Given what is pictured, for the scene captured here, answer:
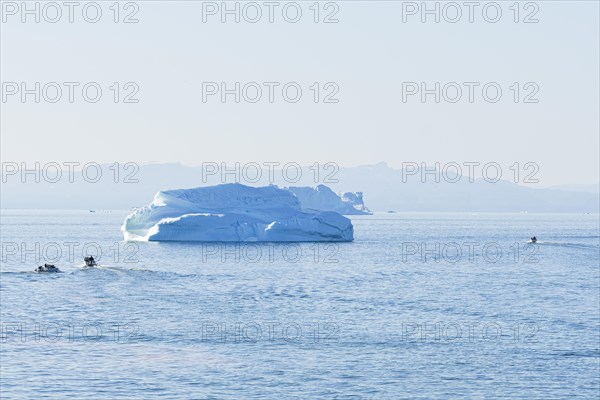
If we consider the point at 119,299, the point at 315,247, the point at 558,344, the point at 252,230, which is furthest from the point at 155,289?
the point at 315,247

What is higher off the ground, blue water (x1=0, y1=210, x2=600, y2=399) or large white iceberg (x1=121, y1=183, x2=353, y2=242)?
large white iceberg (x1=121, y1=183, x2=353, y2=242)

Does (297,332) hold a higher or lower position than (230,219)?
lower

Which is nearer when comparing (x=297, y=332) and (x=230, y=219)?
(x=297, y=332)

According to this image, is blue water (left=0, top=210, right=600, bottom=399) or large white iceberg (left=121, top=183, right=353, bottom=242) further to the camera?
large white iceberg (left=121, top=183, right=353, bottom=242)

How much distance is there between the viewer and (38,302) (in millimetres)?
59469

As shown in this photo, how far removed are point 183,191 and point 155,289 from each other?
5530 cm

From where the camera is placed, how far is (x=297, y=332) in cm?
4756

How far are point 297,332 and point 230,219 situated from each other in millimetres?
69681

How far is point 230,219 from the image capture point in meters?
117

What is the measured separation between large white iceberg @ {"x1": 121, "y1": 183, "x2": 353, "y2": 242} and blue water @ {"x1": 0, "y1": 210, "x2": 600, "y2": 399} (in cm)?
2644

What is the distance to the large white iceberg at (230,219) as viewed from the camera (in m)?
Answer: 117

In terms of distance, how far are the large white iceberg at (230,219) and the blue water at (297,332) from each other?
86.7ft

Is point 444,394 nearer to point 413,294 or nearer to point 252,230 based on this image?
point 413,294

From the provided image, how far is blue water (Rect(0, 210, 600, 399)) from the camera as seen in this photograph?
35875 millimetres
